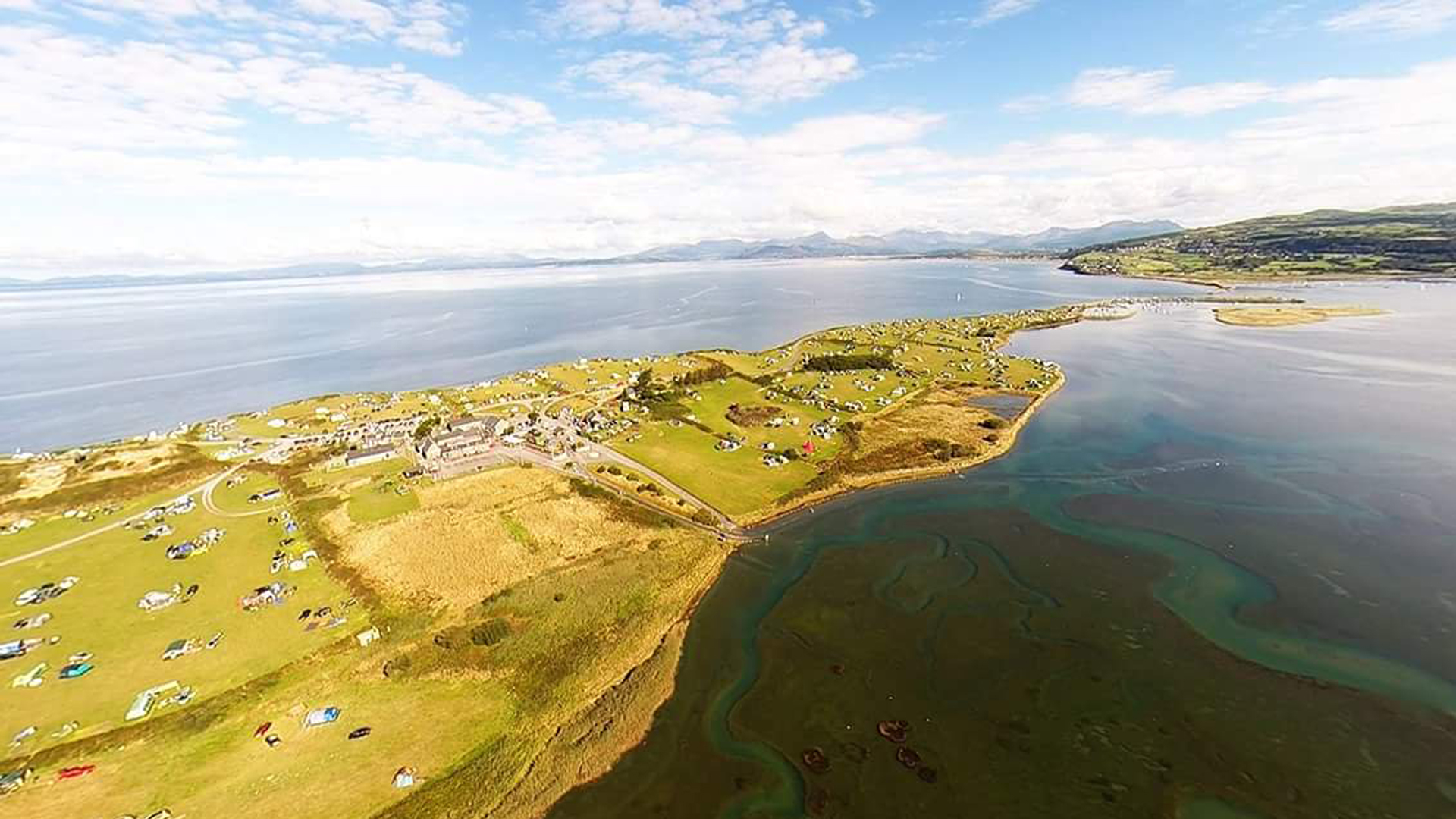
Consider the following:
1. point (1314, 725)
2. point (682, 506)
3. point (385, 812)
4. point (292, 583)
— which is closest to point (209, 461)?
point (292, 583)

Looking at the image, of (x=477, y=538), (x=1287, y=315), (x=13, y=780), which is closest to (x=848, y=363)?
(x=477, y=538)

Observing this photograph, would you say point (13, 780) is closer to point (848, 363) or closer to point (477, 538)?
point (477, 538)

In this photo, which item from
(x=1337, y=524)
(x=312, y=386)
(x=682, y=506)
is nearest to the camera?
(x=1337, y=524)

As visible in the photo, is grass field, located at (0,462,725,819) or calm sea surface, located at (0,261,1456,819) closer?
calm sea surface, located at (0,261,1456,819)

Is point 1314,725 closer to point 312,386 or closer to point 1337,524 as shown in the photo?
point 1337,524

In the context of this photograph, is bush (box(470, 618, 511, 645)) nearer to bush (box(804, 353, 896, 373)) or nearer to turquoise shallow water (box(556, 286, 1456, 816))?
turquoise shallow water (box(556, 286, 1456, 816))

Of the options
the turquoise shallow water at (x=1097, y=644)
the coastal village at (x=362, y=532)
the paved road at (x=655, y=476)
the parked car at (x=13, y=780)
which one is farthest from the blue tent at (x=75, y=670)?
the paved road at (x=655, y=476)

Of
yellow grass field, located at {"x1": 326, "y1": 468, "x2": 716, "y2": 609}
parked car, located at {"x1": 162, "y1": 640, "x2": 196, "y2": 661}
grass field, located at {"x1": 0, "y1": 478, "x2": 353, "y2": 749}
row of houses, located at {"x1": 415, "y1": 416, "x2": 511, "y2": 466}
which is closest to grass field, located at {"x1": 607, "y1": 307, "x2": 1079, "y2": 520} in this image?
yellow grass field, located at {"x1": 326, "y1": 468, "x2": 716, "y2": 609}
